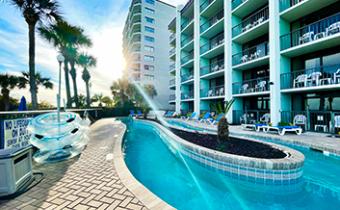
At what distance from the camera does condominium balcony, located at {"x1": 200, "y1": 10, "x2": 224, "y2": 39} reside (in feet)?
54.4

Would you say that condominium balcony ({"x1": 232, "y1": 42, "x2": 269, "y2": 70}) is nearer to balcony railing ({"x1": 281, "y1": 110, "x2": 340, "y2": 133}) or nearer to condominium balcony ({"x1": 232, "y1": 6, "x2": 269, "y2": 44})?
condominium balcony ({"x1": 232, "y1": 6, "x2": 269, "y2": 44})

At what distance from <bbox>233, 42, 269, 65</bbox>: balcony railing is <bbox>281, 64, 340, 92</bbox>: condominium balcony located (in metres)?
2.92

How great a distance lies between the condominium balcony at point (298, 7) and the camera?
9.28m

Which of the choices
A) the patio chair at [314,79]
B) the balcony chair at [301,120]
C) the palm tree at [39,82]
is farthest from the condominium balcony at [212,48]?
the palm tree at [39,82]

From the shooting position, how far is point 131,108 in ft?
95.1

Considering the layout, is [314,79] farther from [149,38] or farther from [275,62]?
[149,38]

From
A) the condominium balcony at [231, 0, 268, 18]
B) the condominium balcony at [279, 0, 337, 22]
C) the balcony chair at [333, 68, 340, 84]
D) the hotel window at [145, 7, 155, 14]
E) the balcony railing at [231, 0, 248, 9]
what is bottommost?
the balcony chair at [333, 68, 340, 84]

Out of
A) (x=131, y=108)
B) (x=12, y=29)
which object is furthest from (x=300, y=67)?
(x=131, y=108)

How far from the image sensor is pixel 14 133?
Result: 4.50 meters

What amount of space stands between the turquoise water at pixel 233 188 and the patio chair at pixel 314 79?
5.49 m

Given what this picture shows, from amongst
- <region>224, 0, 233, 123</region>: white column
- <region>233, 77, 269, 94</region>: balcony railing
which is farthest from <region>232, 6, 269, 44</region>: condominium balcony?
<region>233, 77, 269, 94</region>: balcony railing

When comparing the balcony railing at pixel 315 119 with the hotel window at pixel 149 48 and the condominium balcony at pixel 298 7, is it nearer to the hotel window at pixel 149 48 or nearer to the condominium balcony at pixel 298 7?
the condominium balcony at pixel 298 7

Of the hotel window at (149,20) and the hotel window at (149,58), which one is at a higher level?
the hotel window at (149,20)

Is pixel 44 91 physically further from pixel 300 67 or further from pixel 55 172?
pixel 300 67
